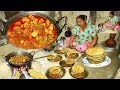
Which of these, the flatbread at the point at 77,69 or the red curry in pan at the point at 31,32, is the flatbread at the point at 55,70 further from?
the red curry in pan at the point at 31,32

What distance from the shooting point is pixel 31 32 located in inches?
281

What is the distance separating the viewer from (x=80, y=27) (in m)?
6.83

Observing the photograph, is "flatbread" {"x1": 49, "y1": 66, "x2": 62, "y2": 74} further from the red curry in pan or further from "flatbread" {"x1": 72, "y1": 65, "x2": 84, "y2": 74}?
the red curry in pan

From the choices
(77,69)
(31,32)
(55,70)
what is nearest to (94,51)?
(77,69)

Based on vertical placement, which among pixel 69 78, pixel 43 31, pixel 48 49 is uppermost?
pixel 43 31

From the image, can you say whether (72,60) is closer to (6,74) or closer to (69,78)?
(69,78)

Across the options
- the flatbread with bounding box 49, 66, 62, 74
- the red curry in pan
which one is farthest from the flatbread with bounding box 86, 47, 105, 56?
the red curry in pan

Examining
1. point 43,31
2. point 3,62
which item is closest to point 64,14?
point 43,31

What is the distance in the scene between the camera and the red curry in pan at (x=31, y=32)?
277 inches

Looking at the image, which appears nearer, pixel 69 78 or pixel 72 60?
pixel 69 78

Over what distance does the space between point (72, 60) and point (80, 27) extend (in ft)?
3.38

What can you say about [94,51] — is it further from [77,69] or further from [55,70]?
[55,70]

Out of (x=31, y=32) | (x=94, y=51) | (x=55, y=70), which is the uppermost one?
(x=31, y=32)

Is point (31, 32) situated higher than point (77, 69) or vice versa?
point (31, 32)
